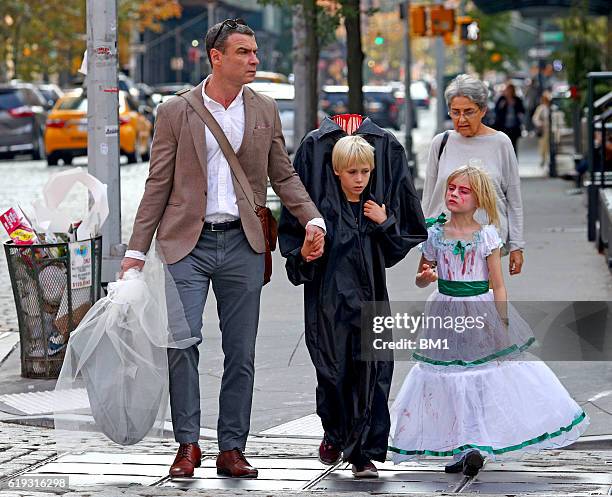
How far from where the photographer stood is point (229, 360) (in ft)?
22.2

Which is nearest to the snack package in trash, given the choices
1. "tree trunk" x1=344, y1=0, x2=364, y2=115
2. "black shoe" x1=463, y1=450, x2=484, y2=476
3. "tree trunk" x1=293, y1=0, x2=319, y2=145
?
"black shoe" x1=463, y1=450, x2=484, y2=476

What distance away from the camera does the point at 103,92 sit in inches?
408

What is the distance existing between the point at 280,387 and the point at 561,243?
751 centimetres

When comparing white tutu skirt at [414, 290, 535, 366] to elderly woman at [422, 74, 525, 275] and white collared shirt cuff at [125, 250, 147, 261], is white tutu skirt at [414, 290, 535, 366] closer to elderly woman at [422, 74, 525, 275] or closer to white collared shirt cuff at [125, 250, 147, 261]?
elderly woman at [422, 74, 525, 275]

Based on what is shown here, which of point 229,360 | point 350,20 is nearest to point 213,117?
point 229,360

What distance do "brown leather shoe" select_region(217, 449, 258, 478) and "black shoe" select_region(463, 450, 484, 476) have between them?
34.1 inches

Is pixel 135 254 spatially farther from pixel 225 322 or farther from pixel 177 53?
pixel 177 53

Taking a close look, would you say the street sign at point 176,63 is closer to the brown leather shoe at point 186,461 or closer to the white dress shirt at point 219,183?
the white dress shirt at point 219,183

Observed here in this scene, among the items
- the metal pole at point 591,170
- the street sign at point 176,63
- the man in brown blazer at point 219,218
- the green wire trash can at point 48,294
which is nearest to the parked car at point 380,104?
the street sign at point 176,63

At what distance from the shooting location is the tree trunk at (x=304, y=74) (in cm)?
2172

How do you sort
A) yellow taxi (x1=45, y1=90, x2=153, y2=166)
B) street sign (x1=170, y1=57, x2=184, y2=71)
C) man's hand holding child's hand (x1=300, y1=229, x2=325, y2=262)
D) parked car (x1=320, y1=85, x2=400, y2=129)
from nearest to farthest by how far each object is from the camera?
man's hand holding child's hand (x1=300, y1=229, x2=325, y2=262) < yellow taxi (x1=45, y1=90, x2=153, y2=166) < parked car (x1=320, y1=85, x2=400, y2=129) < street sign (x1=170, y1=57, x2=184, y2=71)

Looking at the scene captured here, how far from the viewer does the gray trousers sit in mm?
6641

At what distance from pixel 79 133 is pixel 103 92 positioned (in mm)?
22309

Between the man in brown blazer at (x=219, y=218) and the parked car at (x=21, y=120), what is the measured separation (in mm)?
29148
